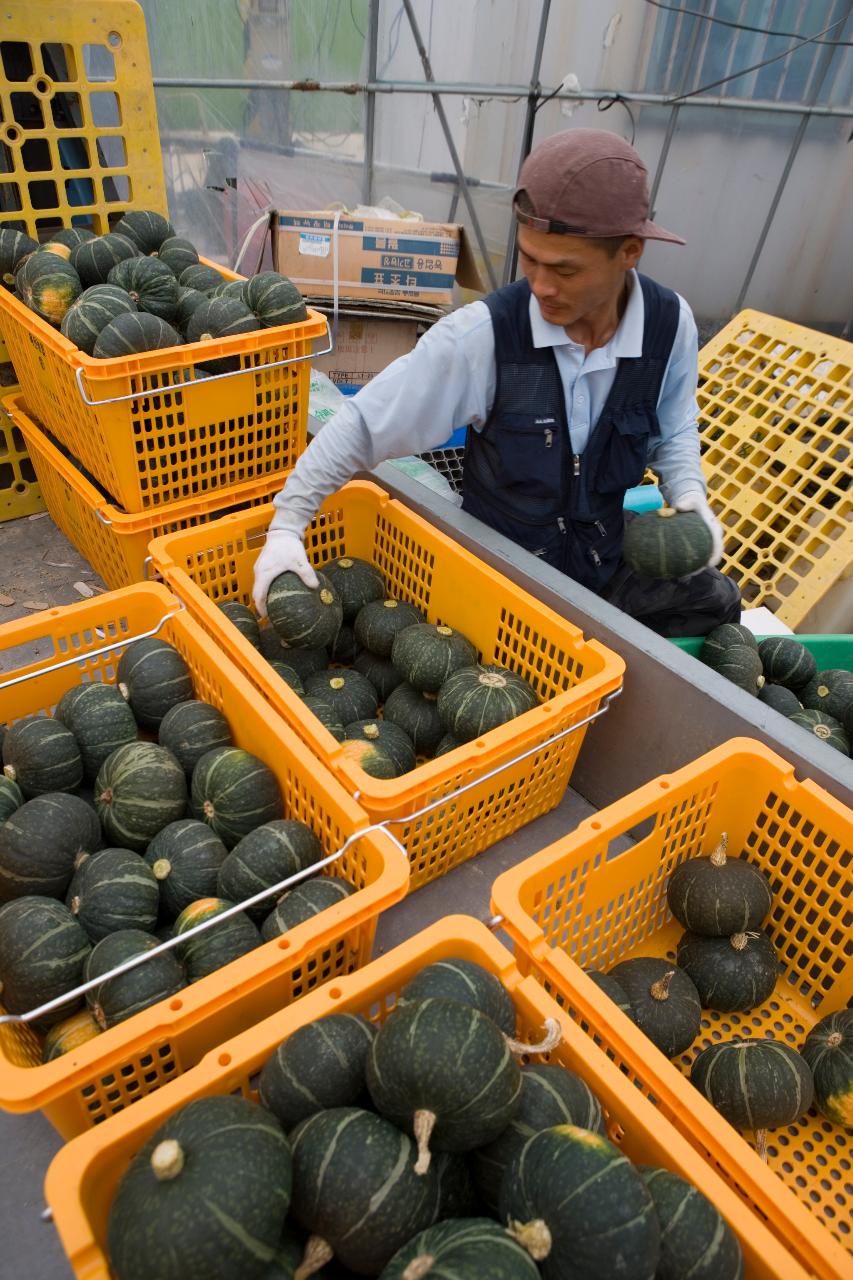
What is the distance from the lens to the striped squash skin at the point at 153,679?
2.27 m

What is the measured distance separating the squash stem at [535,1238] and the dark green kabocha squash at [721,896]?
3.31 feet

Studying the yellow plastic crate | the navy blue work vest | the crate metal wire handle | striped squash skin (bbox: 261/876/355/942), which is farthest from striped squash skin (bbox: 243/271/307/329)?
the yellow plastic crate

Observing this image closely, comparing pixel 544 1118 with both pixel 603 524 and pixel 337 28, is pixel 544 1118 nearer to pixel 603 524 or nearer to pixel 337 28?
pixel 603 524

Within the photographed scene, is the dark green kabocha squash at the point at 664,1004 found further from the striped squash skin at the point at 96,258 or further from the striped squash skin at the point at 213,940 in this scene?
the striped squash skin at the point at 96,258

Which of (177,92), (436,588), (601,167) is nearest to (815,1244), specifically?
(436,588)

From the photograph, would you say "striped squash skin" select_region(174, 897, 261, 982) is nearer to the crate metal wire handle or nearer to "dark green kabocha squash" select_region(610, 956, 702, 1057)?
"dark green kabocha squash" select_region(610, 956, 702, 1057)

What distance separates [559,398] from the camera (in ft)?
8.66

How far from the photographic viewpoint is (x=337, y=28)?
287 inches

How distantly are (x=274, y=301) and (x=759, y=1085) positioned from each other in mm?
2746

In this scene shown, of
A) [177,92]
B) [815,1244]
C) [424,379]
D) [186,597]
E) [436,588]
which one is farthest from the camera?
[177,92]

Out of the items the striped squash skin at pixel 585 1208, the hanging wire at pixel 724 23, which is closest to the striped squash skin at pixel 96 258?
the striped squash skin at pixel 585 1208

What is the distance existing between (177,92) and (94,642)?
21.7 ft

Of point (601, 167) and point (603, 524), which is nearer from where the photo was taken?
point (601, 167)

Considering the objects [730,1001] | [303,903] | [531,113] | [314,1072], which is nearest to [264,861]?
[303,903]
